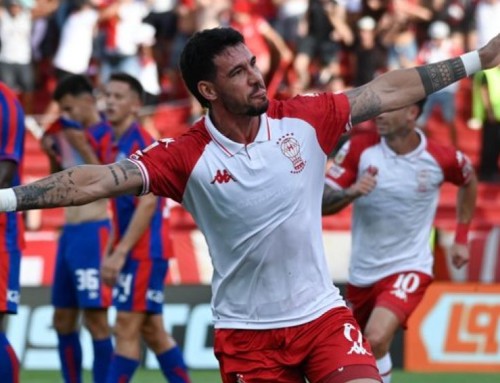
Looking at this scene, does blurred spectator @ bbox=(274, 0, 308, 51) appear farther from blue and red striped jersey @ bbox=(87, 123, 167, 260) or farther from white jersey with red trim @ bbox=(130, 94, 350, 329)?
white jersey with red trim @ bbox=(130, 94, 350, 329)

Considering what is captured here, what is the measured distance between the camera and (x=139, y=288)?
984 centimetres

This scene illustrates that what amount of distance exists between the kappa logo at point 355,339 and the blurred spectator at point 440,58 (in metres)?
12.5

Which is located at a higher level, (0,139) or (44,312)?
(0,139)

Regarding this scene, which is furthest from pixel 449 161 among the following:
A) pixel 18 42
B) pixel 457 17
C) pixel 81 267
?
pixel 457 17

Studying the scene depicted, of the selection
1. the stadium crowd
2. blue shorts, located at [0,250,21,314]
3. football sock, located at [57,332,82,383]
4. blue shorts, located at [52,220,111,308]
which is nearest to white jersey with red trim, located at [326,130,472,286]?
blue shorts, located at [52,220,111,308]

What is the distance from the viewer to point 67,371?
10.4 metres

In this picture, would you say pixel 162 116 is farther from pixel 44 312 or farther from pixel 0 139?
pixel 0 139

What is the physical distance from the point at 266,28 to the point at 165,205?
9.01m

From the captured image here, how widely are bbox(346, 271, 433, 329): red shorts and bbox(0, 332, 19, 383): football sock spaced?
2.69 meters

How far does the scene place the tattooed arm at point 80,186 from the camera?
595 centimetres

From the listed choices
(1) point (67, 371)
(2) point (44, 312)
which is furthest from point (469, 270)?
(1) point (67, 371)

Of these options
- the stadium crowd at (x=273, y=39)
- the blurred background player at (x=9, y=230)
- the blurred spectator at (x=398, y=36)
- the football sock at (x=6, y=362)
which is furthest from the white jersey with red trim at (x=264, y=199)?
the blurred spectator at (x=398, y=36)

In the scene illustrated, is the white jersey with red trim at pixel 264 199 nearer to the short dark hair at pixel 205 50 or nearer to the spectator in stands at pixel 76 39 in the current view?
the short dark hair at pixel 205 50

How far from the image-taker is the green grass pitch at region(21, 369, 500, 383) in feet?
41.4
